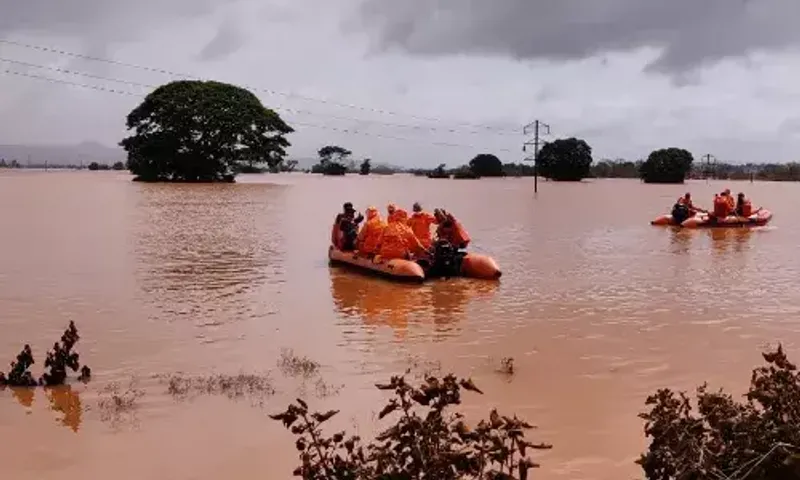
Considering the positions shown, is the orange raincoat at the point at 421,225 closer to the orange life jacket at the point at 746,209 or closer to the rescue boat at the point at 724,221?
the rescue boat at the point at 724,221

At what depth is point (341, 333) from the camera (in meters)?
11.0

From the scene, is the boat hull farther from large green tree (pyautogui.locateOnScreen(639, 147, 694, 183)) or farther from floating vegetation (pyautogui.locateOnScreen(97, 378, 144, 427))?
large green tree (pyautogui.locateOnScreen(639, 147, 694, 183))

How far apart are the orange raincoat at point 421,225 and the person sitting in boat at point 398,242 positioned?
14.6 inches

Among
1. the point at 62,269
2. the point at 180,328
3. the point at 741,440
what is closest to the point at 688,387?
the point at 741,440

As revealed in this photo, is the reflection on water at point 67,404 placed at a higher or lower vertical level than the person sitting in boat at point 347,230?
lower

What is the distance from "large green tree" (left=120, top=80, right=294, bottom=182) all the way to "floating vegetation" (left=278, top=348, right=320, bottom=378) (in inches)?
2061

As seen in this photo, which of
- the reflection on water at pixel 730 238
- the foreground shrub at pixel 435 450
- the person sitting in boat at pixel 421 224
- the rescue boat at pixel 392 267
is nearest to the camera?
the foreground shrub at pixel 435 450

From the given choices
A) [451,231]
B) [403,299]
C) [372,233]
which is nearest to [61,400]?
[403,299]

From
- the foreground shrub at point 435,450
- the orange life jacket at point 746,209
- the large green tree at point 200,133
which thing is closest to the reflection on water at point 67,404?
the foreground shrub at point 435,450

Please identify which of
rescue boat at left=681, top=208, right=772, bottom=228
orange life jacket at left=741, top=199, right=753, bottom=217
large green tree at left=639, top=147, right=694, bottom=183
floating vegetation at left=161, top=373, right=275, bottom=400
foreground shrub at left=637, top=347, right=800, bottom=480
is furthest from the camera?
large green tree at left=639, top=147, right=694, bottom=183

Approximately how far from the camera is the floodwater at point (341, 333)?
659 centimetres

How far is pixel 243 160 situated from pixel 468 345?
178 ft

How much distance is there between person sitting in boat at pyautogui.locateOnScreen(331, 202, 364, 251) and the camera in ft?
57.5


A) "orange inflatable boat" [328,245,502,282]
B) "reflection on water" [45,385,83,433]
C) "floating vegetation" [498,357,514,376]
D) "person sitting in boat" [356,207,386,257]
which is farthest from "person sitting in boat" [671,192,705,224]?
"reflection on water" [45,385,83,433]
